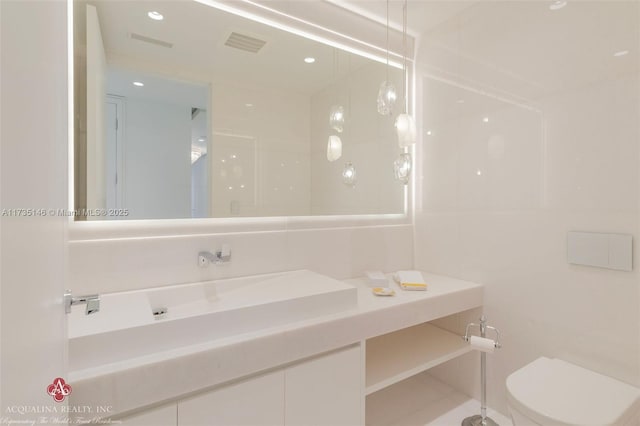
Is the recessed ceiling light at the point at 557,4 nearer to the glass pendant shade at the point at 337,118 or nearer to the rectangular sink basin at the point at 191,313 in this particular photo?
the glass pendant shade at the point at 337,118

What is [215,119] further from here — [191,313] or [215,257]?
[191,313]

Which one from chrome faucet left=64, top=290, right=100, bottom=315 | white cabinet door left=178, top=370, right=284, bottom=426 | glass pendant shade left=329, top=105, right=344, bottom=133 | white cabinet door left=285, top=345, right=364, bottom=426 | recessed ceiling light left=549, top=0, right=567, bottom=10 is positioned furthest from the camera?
glass pendant shade left=329, top=105, right=344, bottom=133

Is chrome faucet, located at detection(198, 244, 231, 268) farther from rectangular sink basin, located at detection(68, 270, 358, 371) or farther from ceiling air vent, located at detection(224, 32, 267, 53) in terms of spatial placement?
ceiling air vent, located at detection(224, 32, 267, 53)

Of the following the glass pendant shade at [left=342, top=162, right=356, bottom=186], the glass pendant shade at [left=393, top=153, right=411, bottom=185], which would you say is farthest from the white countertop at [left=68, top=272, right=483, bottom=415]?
the glass pendant shade at [left=342, top=162, right=356, bottom=186]

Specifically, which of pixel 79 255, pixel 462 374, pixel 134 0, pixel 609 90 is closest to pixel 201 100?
pixel 134 0

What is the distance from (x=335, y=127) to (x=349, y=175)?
312 millimetres

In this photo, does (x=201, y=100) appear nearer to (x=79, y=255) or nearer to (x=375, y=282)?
(x=79, y=255)

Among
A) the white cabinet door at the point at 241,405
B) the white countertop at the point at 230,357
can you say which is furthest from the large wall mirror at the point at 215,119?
the white cabinet door at the point at 241,405

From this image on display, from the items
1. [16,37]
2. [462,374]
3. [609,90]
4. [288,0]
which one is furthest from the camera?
[462,374]

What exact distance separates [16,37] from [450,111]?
2065 mm

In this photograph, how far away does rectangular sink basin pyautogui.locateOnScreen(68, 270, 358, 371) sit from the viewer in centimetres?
91

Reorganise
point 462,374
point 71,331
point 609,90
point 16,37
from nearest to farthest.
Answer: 1. point 16,37
2. point 71,331
3. point 609,90
4. point 462,374

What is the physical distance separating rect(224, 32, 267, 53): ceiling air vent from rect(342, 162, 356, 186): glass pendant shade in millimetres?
839

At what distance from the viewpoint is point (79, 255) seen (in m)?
1.25
